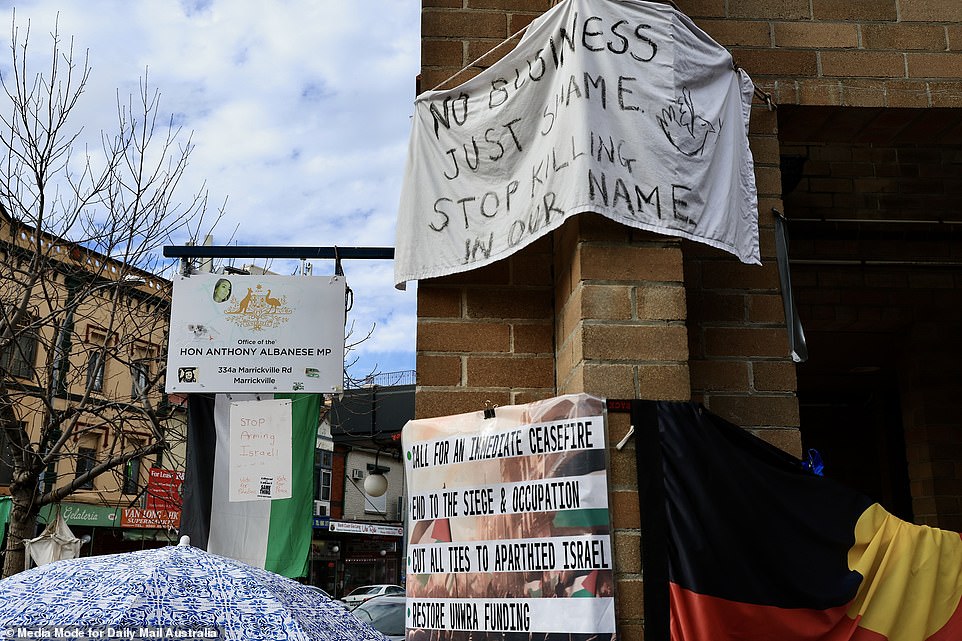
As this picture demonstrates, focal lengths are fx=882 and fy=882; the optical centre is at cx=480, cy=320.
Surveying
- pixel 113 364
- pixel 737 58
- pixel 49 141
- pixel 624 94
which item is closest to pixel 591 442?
pixel 624 94

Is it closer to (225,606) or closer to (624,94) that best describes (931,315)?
Result: (624,94)

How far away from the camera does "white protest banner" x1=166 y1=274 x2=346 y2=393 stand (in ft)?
14.4

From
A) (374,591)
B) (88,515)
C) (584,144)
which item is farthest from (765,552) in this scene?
(374,591)

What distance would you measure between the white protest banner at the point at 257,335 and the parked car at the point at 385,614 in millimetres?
6278

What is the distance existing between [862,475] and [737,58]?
8.17m

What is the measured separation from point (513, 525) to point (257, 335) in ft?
6.61

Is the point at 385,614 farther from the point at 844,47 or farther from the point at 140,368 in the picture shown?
the point at 844,47

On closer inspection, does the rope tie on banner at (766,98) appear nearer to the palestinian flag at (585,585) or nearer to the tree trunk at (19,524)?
the palestinian flag at (585,585)

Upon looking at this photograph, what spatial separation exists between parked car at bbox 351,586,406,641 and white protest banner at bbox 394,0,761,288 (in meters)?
7.50

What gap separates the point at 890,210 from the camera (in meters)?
6.31

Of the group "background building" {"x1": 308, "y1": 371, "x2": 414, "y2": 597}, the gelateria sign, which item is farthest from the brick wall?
"background building" {"x1": 308, "y1": 371, "x2": 414, "y2": 597}

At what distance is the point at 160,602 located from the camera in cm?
195

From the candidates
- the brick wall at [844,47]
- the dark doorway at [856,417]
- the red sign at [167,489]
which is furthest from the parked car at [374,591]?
the brick wall at [844,47]

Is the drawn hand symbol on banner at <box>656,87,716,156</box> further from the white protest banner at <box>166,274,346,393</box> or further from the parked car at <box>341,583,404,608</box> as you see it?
the parked car at <box>341,583,404,608</box>
